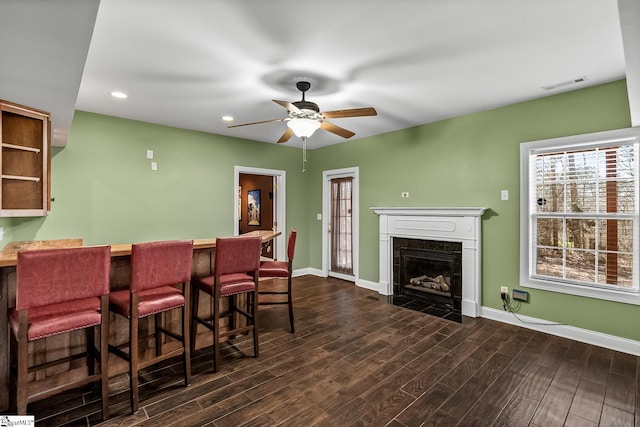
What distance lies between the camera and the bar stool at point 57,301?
5.67 ft

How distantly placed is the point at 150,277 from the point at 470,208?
12.0 feet

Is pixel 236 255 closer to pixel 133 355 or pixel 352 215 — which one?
pixel 133 355

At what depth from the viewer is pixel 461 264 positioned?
4.14 m

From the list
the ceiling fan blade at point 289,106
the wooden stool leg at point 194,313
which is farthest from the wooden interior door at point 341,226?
the wooden stool leg at point 194,313

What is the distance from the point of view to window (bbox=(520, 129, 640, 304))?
9.84 ft

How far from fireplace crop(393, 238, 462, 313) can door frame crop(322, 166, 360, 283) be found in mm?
896

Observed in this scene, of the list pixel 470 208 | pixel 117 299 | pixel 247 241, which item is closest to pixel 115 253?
pixel 117 299

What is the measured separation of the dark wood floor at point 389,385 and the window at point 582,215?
0.68 m

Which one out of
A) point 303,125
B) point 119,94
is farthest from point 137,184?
point 303,125

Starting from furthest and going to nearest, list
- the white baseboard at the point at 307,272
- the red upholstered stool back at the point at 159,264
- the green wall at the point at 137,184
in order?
the white baseboard at the point at 307,272 → the green wall at the point at 137,184 → the red upholstered stool back at the point at 159,264

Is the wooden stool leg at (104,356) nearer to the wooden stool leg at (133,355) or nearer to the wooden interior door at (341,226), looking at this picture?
the wooden stool leg at (133,355)

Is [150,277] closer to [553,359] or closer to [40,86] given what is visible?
[40,86]

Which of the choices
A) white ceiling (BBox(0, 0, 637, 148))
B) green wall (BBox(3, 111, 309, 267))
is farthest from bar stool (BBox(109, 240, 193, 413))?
green wall (BBox(3, 111, 309, 267))

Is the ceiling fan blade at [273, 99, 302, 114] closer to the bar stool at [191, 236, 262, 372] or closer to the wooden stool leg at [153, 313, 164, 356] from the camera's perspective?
the bar stool at [191, 236, 262, 372]
